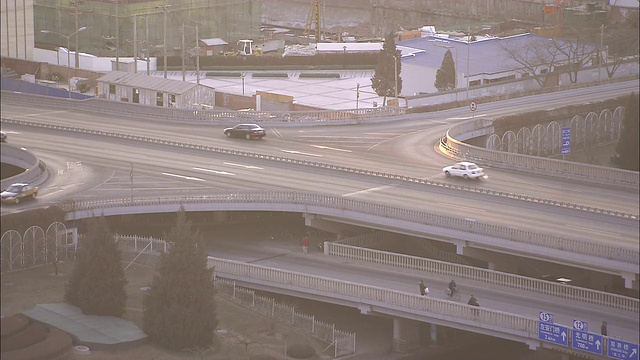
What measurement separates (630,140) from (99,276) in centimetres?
4677

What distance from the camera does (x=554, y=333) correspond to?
7131 cm

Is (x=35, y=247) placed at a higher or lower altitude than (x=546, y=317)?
higher

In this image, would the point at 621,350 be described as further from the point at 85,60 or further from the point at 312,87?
the point at 85,60

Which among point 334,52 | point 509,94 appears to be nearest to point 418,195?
point 509,94

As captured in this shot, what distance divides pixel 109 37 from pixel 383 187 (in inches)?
→ 3284

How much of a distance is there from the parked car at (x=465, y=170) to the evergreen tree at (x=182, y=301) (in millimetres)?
29189

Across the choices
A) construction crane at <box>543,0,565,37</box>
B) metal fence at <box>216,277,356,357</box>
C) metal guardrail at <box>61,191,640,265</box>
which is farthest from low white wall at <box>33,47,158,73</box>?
metal fence at <box>216,277,356,357</box>

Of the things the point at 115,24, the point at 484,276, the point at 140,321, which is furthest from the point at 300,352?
the point at 115,24

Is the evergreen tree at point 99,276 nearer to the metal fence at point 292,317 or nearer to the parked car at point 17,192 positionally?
the metal fence at point 292,317

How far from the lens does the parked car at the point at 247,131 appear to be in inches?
4348

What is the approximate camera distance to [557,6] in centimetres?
19012

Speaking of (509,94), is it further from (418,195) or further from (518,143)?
(418,195)

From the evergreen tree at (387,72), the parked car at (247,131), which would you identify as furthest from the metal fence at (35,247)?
the evergreen tree at (387,72)

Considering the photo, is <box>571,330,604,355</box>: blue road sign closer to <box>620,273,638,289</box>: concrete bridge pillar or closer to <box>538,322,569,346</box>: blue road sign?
<box>538,322,569,346</box>: blue road sign
